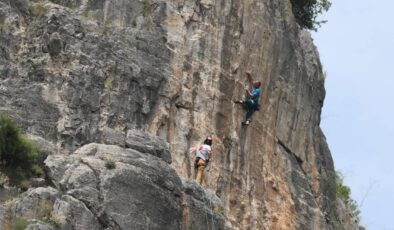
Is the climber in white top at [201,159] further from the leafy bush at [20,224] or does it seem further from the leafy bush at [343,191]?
the leafy bush at [343,191]

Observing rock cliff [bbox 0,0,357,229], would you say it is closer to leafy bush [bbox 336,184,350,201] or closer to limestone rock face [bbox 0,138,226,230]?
limestone rock face [bbox 0,138,226,230]

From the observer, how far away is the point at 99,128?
31.8 metres

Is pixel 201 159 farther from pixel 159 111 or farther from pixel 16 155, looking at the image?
pixel 16 155

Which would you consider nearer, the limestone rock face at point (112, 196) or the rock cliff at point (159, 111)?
the limestone rock face at point (112, 196)

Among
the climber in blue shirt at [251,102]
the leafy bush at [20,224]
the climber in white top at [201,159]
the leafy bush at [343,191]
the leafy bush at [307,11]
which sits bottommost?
the leafy bush at [20,224]

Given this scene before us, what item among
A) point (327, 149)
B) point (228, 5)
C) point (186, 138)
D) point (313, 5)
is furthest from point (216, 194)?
point (313, 5)

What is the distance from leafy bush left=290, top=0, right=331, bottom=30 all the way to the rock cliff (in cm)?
589

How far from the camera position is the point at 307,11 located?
158 feet

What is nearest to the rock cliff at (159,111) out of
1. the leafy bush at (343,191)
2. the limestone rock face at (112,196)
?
the limestone rock face at (112,196)

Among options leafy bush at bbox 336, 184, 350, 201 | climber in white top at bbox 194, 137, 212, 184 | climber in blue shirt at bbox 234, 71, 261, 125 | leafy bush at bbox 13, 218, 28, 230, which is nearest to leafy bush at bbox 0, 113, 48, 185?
leafy bush at bbox 13, 218, 28, 230

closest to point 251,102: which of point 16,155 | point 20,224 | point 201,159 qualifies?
point 201,159

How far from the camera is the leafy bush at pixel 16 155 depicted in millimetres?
28438

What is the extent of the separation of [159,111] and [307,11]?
15961mm

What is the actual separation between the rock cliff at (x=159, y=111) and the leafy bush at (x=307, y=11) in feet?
19.3
